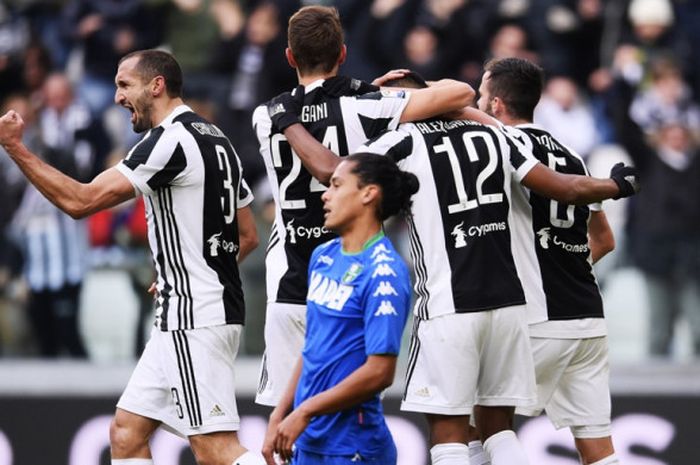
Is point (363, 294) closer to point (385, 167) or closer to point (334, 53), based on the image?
point (385, 167)

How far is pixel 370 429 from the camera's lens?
572 cm

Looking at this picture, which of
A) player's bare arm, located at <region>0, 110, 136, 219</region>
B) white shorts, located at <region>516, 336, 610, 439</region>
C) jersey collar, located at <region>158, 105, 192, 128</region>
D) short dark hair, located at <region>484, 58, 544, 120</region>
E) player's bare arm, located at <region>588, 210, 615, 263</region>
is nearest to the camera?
player's bare arm, located at <region>0, 110, 136, 219</region>

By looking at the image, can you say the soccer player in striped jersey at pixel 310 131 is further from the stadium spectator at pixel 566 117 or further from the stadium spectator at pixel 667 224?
the stadium spectator at pixel 566 117

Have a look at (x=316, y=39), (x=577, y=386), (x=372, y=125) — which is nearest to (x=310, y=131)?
(x=372, y=125)

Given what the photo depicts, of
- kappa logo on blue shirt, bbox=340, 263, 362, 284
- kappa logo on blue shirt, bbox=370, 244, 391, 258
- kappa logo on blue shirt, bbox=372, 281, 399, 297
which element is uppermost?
kappa logo on blue shirt, bbox=370, 244, 391, 258

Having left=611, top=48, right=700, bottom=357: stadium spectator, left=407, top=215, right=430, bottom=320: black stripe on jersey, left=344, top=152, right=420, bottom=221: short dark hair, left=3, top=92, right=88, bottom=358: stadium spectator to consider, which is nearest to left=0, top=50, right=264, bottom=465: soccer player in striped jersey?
left=407, top=215, right=430, bottom=320: black stripe on jersey

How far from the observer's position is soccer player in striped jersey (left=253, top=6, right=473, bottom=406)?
6766mm

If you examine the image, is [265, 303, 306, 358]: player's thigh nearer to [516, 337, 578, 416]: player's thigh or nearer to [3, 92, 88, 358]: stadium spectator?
[516, 337, 578, 416]: player's thigh

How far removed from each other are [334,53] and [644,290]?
4464 millimetres

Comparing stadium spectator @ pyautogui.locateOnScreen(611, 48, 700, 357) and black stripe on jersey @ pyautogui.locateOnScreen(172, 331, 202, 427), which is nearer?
black stripe on jersey @ pyautogui.locateOnScreen(172, 331, 202, 427)

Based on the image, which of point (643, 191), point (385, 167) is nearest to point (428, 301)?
point (385, 167)

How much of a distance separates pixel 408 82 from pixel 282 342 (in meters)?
1.40

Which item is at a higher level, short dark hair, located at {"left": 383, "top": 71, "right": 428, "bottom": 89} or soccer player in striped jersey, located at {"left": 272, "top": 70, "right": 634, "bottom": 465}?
short dark hair, located at {"left": 383, "top": 71, "right": 428, "bottom": 89}

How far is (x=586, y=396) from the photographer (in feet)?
24.4
